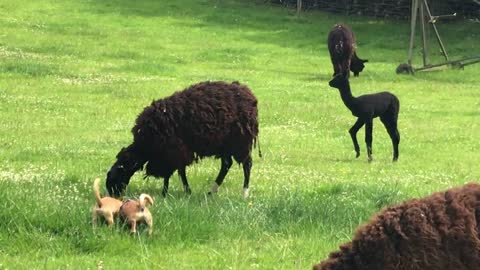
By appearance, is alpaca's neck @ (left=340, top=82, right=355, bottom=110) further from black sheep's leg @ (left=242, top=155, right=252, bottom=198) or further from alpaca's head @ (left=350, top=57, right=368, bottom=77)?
alpaca's head @ (left=350, top=57, right=368, bottom=77)

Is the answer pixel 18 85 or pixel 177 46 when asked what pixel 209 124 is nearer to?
pixel 18 85

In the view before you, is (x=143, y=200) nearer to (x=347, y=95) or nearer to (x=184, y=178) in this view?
(x=184, y=178)

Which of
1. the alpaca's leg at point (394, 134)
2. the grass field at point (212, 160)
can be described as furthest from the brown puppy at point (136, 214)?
the alpaca's leg at point (394, 134)

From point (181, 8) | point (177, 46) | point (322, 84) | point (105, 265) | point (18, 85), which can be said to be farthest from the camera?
point (181, 8)

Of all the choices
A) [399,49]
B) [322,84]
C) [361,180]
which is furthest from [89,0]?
[361,180]

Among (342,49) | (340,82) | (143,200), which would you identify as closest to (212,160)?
(340,82)

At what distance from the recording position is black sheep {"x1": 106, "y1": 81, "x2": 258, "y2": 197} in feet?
34.2

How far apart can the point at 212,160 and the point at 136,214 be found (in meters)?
6.94

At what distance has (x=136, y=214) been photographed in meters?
7.11

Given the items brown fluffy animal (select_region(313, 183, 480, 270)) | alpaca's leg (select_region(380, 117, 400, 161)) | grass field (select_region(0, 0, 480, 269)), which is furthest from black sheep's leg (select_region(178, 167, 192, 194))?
brown fluffy animal (select_region(313, 183, 480, 270))

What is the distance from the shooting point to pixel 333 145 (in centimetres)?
1631

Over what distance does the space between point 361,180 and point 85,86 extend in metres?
11.8

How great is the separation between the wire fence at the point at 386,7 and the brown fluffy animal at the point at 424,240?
34.8 m

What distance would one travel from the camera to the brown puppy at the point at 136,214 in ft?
23.2
